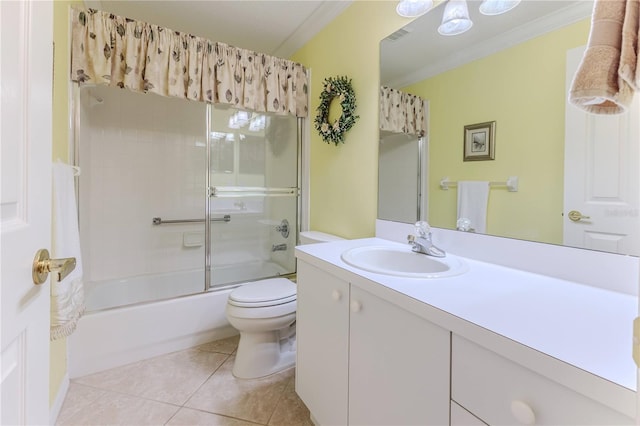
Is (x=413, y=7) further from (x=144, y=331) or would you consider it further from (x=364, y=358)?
(x=144, y=331)

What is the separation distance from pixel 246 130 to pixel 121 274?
1689 mm

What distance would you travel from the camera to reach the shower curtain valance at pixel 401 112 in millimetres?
1476

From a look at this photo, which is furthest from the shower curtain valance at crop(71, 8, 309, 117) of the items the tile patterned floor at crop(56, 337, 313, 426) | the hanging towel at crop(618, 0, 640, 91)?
the hanging towel at crop(618, 0, 640, 91)

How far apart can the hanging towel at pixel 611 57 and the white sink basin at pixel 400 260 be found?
26.4 inches

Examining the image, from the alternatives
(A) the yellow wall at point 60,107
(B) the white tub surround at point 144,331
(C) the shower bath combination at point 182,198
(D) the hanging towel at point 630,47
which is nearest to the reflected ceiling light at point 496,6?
(D) the hanging towel at point 630,47

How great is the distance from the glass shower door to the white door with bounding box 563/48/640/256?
1918 mm

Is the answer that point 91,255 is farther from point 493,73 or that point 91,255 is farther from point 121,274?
point 493,73

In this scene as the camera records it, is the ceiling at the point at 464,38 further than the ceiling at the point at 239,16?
No

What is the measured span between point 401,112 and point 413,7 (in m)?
0.49

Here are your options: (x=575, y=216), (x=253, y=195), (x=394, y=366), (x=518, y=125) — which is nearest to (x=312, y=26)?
(x=253, y=195)

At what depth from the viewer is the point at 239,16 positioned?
2.05m

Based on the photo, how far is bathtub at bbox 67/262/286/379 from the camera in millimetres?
1627

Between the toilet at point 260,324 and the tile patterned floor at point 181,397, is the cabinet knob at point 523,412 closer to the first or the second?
the tile patterned floor at point 181,397

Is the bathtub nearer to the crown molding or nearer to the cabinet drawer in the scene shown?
the cabinet drawer
